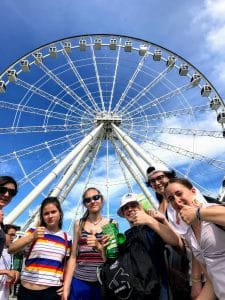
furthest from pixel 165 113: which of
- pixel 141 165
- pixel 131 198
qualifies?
pixel 131 198

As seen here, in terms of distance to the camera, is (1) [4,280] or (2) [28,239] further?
(1) [4,280]

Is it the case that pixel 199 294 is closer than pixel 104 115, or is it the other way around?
pixel 199 294

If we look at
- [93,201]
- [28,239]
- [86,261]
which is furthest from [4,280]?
[93,201]

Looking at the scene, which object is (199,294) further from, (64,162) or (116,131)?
(116,131)

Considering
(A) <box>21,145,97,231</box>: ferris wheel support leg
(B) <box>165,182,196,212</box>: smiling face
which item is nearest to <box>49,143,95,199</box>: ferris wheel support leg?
(A) <box>21,145,97,231</box>: ferris wheel support leg

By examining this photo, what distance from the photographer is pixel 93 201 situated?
4484mm

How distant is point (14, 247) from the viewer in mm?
4148

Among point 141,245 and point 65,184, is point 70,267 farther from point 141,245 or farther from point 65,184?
point 65,184

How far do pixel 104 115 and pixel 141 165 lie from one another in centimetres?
561

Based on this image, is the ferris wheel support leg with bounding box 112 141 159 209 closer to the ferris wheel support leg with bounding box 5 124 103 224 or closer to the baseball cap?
the ferris wheel support leg with bounding box 5 124 103 224

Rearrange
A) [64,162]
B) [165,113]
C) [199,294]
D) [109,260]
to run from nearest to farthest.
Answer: [199,294] < [109,260] < [64,162] < [165,113]

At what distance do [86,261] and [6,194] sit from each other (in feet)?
4.28

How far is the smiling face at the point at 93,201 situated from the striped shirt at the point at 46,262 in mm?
572

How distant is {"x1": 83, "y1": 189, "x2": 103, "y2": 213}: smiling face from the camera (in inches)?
176
